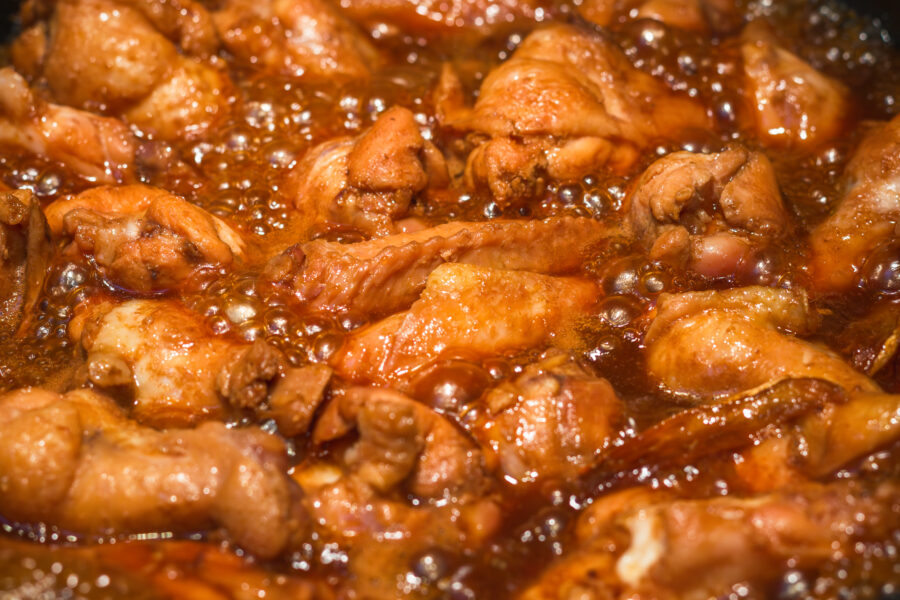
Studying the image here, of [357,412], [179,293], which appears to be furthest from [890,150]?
[179,293]

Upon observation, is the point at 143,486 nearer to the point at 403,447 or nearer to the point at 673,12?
the point at 403,447

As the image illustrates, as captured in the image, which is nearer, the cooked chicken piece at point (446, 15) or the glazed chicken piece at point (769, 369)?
the glazed chicken piece at point (769, 369)

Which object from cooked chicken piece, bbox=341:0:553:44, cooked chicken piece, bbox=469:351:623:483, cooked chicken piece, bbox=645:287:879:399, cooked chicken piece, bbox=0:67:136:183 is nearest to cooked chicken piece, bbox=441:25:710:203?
cooked chicken piece, bbox=341:0:553:44

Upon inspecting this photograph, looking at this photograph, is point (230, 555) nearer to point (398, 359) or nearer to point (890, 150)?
point (398, 359)

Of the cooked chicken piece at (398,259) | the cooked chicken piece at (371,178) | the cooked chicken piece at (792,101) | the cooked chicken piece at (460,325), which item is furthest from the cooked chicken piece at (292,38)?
the cooked chicken piece at (792,101)

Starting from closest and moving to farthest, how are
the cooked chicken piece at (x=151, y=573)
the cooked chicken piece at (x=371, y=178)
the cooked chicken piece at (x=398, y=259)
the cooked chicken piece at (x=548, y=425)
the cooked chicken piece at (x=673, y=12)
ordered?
the cooked chicken piece at (x=151, y=573) → the cooked chicken piece at (x=548, y=425) → the cooked chicken piece at (x=398, y=259) → the cooked chicken piece at (x=371, y=178) → the cooked chicken piece at (x=673, y=12)

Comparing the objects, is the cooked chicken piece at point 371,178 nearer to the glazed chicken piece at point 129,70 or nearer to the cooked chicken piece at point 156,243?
the cooked chicken piece at point 156,243
